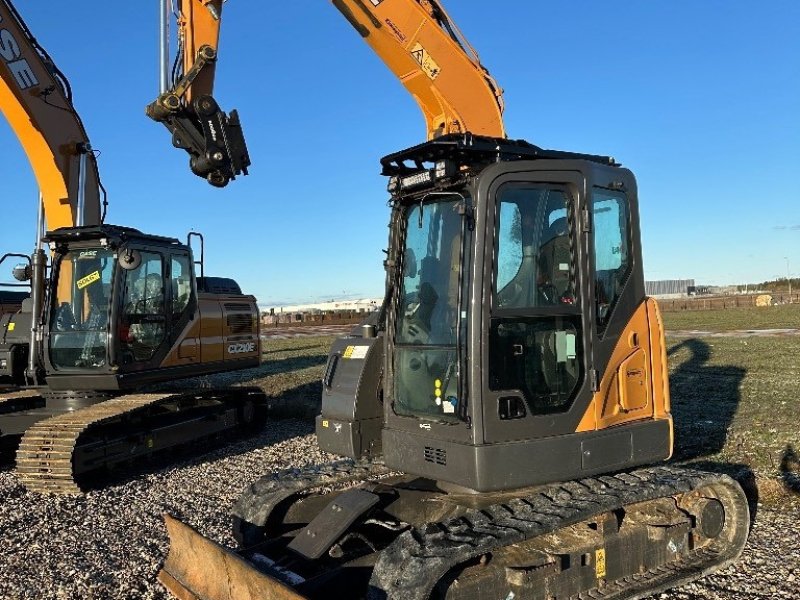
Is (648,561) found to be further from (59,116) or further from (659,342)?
(59,116)

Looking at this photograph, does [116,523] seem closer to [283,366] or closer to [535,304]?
[535,304]

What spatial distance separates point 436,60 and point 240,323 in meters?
5.04

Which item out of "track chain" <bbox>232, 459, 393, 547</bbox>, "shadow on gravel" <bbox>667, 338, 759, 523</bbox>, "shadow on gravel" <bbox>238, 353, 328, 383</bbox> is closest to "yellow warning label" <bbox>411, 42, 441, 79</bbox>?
"track chain" <bbox>232, 459, 393, 547</bbox>

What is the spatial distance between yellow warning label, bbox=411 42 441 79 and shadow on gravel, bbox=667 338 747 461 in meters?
5.00

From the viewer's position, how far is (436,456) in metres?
4.74

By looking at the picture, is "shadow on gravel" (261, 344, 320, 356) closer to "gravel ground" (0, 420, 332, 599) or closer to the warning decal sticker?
"gravel ground" (0, 420, 332, 599)

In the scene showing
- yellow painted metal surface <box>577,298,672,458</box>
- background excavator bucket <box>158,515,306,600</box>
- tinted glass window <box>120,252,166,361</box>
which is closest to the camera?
background excavator bucket <box>158,515,306,600</box>

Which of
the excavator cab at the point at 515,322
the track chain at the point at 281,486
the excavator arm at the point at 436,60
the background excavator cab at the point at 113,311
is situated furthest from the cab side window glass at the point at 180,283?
the excavator cab at the point at 515,322

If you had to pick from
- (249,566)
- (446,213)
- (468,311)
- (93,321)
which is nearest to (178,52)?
(93,321)

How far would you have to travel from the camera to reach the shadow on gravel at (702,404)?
27.9ft

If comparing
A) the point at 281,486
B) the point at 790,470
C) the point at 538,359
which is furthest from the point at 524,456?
the point at 790,470

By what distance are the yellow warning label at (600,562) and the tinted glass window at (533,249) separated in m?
1.57

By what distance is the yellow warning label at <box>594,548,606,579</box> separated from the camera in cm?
470

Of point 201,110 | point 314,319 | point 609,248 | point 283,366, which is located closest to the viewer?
point 609,248
